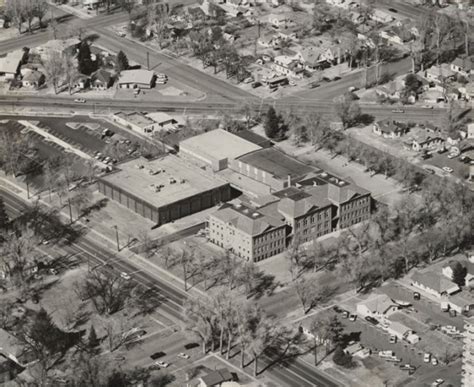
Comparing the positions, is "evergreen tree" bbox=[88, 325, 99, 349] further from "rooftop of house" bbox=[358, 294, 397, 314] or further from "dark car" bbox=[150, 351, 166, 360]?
"rooftop of house" bbox=[358, 294, 397, 314]

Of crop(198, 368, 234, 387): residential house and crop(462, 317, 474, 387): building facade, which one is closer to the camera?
crop(462, 317, 474, 387): building facade

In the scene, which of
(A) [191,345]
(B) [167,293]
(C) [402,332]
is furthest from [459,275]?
(B) [167,293]

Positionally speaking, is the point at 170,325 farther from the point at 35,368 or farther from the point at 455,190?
the point at 455,190

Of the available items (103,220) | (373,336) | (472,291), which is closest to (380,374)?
(373,336)

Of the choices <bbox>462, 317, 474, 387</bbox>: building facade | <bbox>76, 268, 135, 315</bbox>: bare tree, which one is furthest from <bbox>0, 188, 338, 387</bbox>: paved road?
<bbox>462, 317, 474, 387</bbox>: building facade

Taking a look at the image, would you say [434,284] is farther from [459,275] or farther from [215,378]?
[215,378]

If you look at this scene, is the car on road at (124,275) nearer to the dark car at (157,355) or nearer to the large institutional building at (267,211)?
the large institutional building at (267,211)
